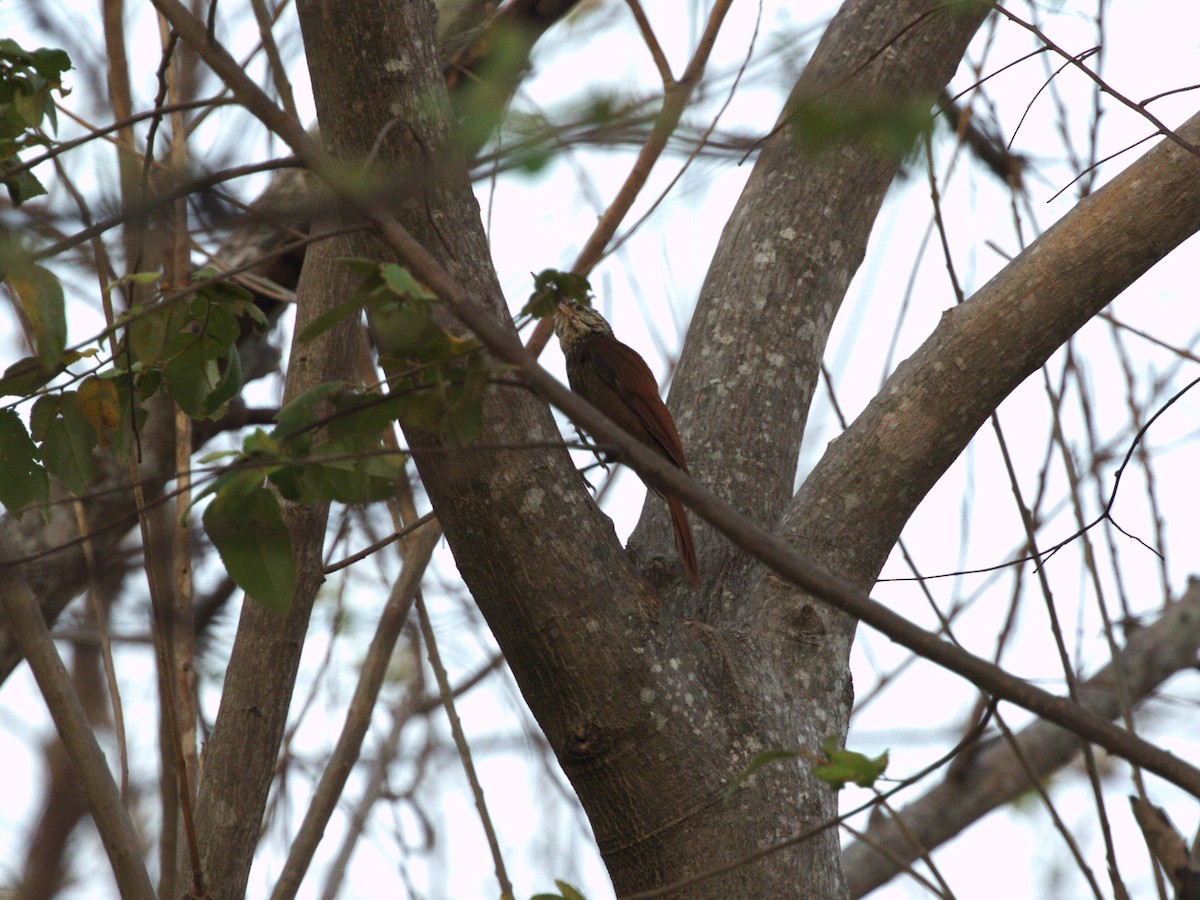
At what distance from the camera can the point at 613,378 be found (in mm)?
3213

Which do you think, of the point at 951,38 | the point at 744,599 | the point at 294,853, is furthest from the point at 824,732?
the point at 951,38

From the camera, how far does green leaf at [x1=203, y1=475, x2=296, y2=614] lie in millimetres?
1354

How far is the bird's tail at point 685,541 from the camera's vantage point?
7.19 ft

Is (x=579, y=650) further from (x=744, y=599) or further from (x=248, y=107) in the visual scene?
(x=248, y=107)

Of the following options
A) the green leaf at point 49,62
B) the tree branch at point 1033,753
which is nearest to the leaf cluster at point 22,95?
the green leaf at point 49,62

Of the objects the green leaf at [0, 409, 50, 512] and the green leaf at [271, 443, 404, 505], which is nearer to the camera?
the green leaf at [271, 443, 404, 505]

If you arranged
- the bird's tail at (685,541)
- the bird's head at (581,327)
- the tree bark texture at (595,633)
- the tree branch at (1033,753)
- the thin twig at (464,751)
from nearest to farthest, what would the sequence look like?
the tree bark texture at (595,633) < the bird's tail at (685,541) < the thin twig at (464,751) < the bird's head at (581,327) < the tree branch at (1033,753)

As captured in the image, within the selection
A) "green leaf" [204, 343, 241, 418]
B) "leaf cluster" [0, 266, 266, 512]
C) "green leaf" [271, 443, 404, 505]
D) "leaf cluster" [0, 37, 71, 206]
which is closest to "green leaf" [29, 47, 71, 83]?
"leaf cluster" [0, 37, 71, 206]

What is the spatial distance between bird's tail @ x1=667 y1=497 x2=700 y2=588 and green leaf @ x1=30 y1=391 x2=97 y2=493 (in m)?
1.00

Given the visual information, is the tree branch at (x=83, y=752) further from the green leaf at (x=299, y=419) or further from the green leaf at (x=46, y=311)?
the green leaf at (x=299, y=419)

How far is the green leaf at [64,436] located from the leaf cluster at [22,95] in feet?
0.98

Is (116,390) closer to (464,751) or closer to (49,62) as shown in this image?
(49,62)

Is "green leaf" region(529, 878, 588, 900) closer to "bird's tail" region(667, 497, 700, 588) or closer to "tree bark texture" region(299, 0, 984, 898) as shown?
"tree bark texture" region(299, 0, 984, 898)

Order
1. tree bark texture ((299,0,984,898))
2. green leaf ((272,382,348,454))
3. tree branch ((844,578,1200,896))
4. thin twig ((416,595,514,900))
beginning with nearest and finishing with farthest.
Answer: green leaf ((272,382,348,454)) → tree bark texture ((299,0,984,898)) → thin twig ((416,595,514,900)) → tree branch ((844,578,1200,896))
